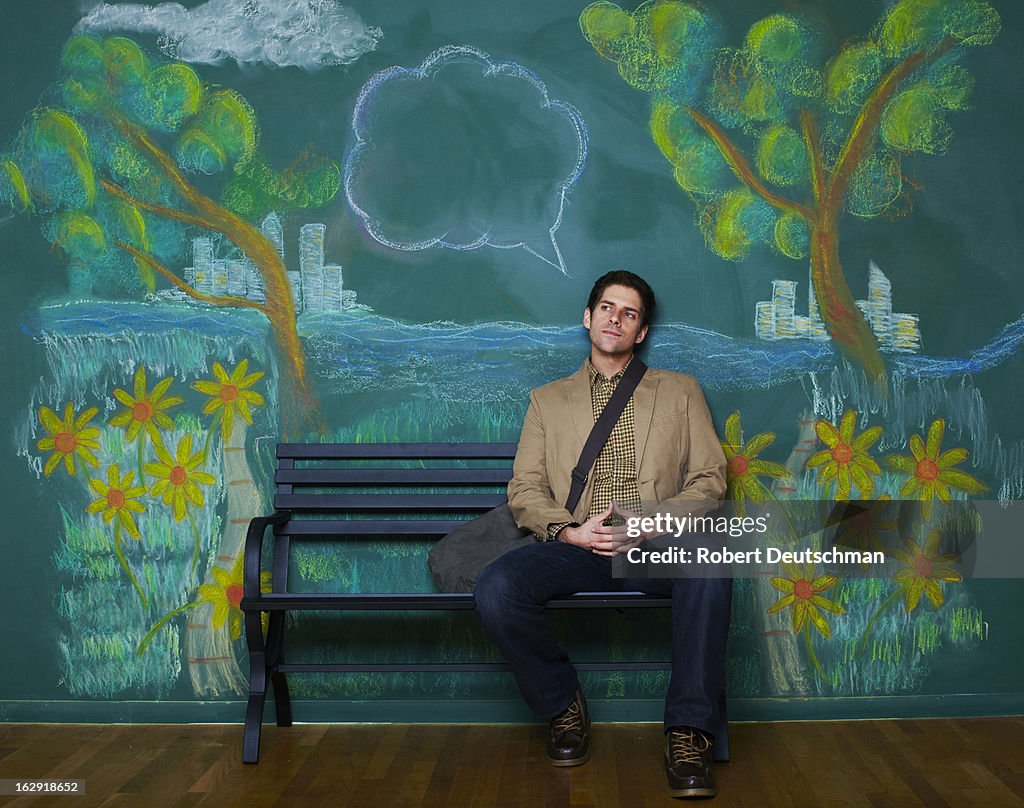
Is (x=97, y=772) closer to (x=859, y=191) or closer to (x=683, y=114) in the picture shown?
(x=683, y=114)

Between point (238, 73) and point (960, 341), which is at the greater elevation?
point (238, 73)

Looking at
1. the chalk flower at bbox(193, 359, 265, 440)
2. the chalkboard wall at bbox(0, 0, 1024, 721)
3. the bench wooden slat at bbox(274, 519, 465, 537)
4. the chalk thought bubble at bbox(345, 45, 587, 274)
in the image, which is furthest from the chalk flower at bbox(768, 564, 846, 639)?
the chalk flower at bbox(193, 359, 265, 440)

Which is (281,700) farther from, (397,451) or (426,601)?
(397,451)

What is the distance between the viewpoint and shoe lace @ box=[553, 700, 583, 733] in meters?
3.21

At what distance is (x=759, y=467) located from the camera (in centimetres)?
372

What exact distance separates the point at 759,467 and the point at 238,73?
84.9 inches

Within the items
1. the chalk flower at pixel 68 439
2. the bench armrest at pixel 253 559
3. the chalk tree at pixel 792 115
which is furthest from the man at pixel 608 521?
the chalk flower at pixel 68 439

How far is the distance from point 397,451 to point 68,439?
1.11 metres

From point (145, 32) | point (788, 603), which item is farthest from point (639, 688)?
point (145, 32)

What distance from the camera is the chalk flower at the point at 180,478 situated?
372cm

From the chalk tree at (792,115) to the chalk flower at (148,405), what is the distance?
6.00ft

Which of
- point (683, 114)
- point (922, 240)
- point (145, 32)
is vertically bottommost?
point (922, 240)

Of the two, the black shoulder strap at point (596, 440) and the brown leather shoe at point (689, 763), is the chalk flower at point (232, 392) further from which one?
the brown leather shoe at point (689, 763)

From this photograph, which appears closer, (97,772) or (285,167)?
(97,772)
